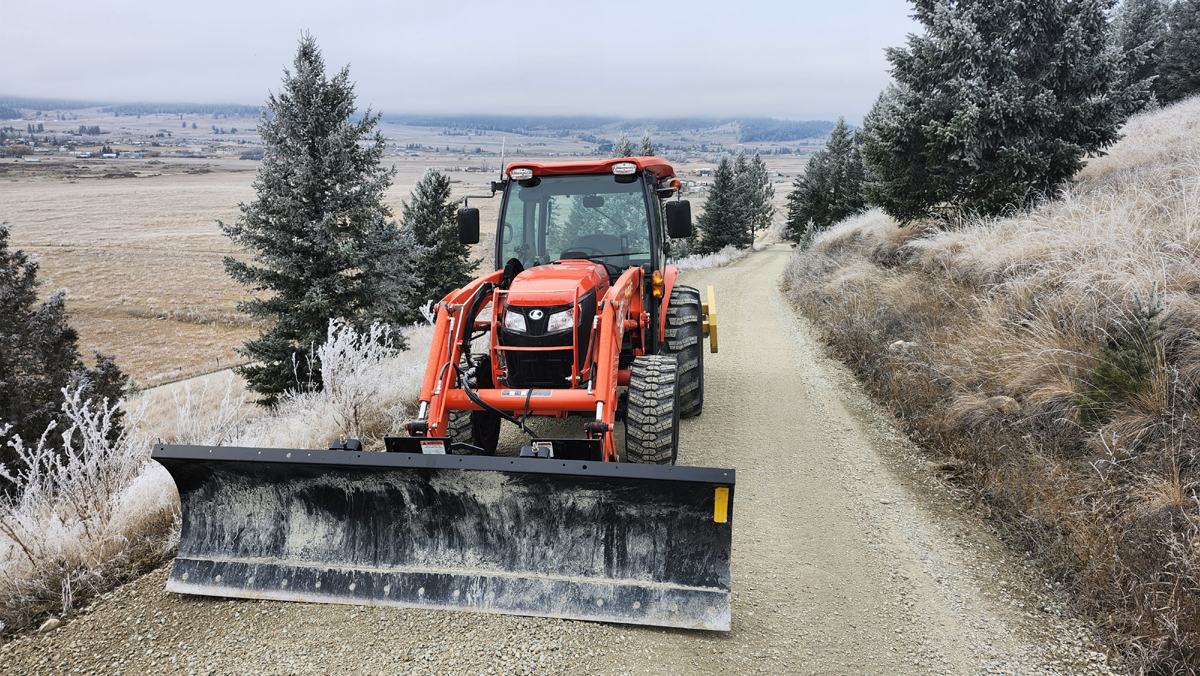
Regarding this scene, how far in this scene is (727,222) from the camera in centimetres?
3722

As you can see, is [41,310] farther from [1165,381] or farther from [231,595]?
[1165,381]

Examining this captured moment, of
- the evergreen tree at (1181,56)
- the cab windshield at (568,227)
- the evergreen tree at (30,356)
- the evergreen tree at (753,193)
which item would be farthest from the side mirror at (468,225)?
the evergreen tree at (753,193)

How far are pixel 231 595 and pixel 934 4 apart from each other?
12.9 m

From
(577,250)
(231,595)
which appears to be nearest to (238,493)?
(231,595)

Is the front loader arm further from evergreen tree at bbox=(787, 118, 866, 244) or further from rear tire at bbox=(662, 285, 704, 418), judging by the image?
evergreen tree at bbox=(787, 118, 866, 244)

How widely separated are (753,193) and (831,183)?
11.2 metres

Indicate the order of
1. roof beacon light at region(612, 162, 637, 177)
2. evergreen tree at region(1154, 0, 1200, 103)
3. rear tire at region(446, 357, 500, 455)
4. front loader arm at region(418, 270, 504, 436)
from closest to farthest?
1. front loader arm at region(418, 270, 504, 436)
2. rear tire at region(446, 357, 500, 455)
3. roof beacon light at region(612, 162, 637, 177)
4. evergreen tree at region(1154, 0, 1200, 103)

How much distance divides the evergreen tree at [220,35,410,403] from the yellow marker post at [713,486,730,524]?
9.31 m

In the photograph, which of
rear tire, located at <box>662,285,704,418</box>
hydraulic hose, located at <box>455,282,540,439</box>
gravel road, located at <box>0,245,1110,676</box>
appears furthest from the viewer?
rear tire, located at <box>662,285,704,418</box>

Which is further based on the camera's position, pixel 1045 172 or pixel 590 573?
pixel 1045 172

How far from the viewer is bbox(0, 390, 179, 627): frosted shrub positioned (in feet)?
11.4

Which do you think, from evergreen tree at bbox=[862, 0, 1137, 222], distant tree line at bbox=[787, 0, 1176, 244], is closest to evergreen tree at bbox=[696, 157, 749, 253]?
distant tree line at bbox=[787, 0, 1176, 244]

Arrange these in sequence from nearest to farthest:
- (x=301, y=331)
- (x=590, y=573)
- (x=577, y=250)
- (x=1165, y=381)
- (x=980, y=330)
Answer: (x=590, y=573)
(x=1165, y=381)
(x=577, y=250)
(x=980, y=330)
(x=301, y=331)

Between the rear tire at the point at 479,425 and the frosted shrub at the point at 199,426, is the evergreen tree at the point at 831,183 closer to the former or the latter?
the rear tire at the point at 479,425
